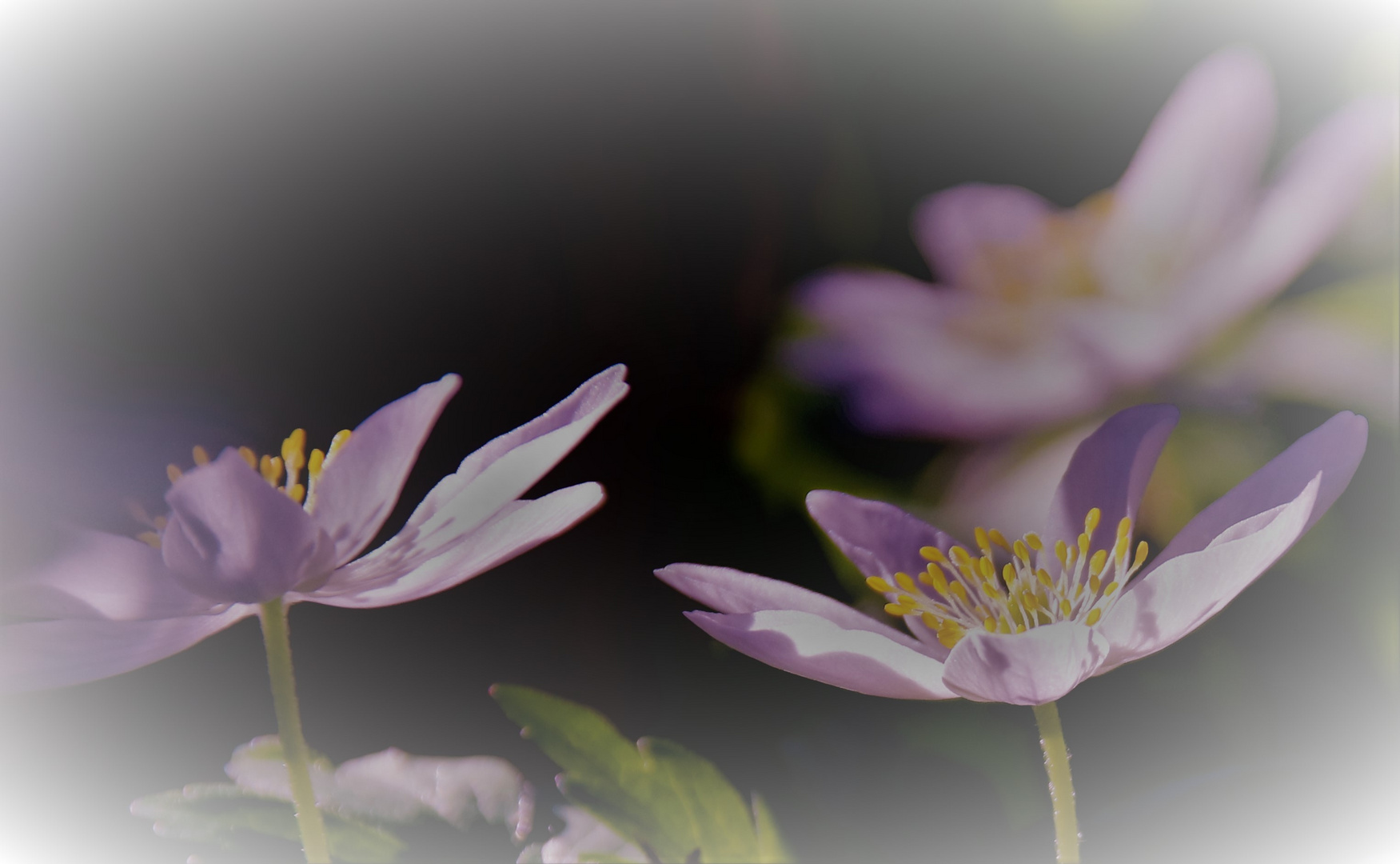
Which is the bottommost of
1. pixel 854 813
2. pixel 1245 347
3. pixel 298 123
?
pixel 854 813

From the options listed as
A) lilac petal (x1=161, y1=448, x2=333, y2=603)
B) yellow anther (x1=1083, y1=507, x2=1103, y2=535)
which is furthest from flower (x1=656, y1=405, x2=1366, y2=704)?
lilac petal (x1=161, y1=448, x2=333, y2=603)

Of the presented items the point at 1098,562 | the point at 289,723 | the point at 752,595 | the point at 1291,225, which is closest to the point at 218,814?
the point at 289,723

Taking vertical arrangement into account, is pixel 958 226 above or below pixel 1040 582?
above

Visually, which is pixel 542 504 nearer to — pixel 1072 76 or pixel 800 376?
pixel 800 376

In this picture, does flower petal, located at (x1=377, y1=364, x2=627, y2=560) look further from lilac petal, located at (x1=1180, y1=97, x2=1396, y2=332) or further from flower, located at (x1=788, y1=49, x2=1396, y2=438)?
lilac petal, located at (x1=1180, y1=97, x2=1396, y2=332)

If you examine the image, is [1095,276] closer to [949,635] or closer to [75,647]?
[949,635]

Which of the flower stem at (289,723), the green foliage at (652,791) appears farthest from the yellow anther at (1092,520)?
the flower stem at (289,723)

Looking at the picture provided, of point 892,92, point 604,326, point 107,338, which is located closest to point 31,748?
point 107,338
